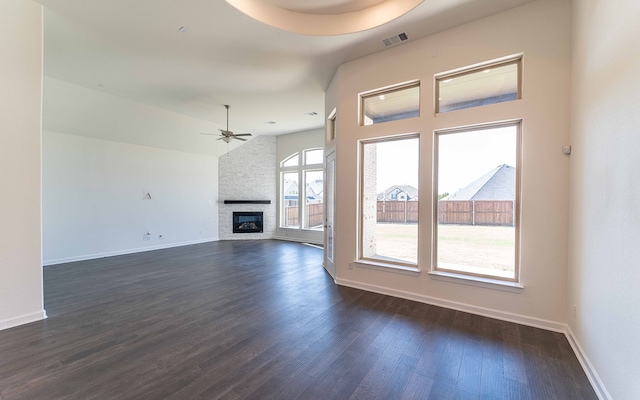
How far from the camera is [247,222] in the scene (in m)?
9.33

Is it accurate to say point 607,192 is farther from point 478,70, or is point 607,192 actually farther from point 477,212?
point 478,70

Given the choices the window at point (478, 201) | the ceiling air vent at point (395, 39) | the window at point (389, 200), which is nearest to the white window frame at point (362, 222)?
the window at point (389, 200)

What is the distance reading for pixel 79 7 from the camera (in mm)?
2986

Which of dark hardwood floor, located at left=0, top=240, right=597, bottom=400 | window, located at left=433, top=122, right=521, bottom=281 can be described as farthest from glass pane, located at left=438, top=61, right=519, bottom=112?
dark hardwood floor, located at left=0, top=240, right=597, bottom=400

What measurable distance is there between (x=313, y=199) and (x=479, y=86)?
6186 millimetres

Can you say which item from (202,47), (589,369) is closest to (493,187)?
(589,369)

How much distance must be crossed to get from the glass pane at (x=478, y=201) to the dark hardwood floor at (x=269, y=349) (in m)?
0.72

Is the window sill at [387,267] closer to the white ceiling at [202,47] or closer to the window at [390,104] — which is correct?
the window at [390,104]

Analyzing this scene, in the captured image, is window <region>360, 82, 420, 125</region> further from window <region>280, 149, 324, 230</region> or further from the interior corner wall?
the interior corner wall

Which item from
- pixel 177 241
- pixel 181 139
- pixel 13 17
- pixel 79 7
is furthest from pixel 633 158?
pixel 177 241

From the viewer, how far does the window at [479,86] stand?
3088 mm

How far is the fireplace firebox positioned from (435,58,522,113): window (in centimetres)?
737

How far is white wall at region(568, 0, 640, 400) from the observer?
159cm

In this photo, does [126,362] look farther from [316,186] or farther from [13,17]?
[316,186]
